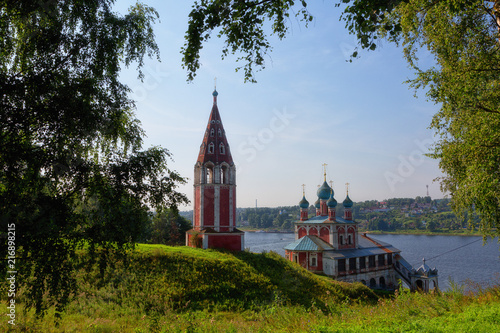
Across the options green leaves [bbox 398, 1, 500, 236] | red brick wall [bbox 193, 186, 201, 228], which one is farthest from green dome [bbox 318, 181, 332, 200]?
green leaves [bbox 398, 1, 500, 236]

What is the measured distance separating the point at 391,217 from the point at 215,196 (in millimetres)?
130058

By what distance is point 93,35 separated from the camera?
6.27 m

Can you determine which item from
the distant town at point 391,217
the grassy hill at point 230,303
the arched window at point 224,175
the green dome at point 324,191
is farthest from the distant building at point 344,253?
the distant town at point 391,217

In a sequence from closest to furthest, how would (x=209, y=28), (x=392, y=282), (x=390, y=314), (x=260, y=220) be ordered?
(x=209, y=28) < (x=390, y=314) < (x=392, y=282) < (x=260, y=220)

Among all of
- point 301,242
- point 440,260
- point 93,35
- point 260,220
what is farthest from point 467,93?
point 260,220

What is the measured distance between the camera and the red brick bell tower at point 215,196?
2325 centimetres

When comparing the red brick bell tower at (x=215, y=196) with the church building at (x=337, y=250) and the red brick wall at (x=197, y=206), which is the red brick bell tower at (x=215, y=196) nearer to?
the red brick wall at (x=197, y=206)

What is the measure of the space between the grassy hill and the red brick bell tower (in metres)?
1.86

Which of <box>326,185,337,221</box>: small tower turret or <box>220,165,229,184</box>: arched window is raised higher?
<box>220,165,229,184</box>: arched window

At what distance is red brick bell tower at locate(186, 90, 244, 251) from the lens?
76.3 ft

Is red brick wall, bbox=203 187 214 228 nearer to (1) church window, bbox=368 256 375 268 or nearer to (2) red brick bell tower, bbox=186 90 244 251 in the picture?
(2) red brick bell tower, bbox=186 90 244 251

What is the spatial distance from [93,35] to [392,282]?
38.9 meters

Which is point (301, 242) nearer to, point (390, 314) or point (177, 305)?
point (177, 305)

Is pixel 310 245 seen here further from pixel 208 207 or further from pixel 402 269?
pixel 208 207
